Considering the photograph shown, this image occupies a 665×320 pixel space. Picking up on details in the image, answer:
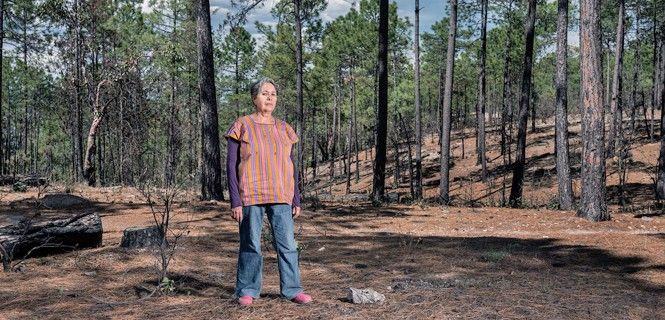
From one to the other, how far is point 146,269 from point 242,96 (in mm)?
27433

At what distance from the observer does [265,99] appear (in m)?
4.04

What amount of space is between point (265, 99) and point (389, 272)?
2.48 metres

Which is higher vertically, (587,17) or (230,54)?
(230,54)

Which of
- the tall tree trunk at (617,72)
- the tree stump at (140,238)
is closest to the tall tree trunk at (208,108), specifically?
the tree stump at (140,238)

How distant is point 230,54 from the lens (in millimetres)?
33844

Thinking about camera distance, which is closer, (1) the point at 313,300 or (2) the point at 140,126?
(1) the point at 313,300

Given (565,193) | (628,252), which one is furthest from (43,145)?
(628,252)

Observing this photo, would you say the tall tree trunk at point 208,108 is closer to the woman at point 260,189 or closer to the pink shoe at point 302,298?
the woman at point 260,189

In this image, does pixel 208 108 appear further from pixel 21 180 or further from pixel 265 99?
pixel 21 180

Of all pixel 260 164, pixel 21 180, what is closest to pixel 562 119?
pixel 260 164

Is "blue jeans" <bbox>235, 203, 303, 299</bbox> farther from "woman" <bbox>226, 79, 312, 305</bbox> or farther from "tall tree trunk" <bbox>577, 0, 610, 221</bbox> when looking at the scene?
"tall tree trunk" <bbox>577, 0, 610, 221</bbox>

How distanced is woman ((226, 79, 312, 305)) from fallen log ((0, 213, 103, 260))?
116 inches

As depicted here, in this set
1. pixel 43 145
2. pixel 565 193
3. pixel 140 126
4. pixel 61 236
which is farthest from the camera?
pixel 43 145

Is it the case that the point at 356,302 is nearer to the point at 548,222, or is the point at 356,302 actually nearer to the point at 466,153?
the point at 548,222
